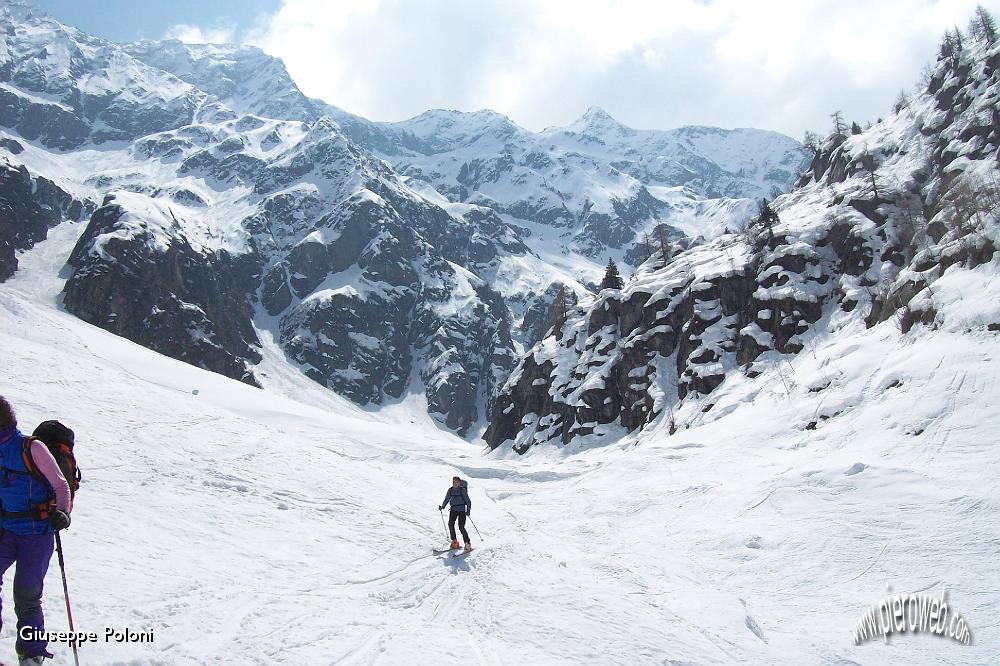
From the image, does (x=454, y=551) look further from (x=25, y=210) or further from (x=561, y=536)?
(x=25, y=210)

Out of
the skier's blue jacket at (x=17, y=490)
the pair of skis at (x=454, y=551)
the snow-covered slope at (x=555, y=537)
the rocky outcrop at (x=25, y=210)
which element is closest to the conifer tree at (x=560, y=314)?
the snow-covered slope at (x=555, y=537)

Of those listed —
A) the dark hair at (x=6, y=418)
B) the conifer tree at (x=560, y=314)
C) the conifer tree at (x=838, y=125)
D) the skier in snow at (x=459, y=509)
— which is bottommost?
the skier in snow at (x=459, y=509)

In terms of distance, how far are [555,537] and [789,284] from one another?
3753 centimetres

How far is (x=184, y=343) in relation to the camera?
131m

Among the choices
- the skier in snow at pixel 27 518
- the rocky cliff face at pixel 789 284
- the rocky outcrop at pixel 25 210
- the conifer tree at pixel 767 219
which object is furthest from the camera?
the rocky outcrop at pixel 25 210

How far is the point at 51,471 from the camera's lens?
5734 millimetres

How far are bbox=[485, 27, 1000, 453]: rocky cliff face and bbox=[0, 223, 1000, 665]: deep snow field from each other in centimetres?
926

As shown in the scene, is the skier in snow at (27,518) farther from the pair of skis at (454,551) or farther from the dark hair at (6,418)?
the pair of skis at (454,551)

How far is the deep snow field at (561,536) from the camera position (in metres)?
8.32

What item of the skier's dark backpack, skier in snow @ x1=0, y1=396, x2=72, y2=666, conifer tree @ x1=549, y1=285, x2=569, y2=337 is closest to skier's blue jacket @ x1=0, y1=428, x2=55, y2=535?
skier in snow @ x1=0, y1=396, x2=72, y2=666

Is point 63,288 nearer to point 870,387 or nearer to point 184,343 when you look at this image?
point 184,343

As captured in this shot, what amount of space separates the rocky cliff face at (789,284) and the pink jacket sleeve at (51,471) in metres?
29.4

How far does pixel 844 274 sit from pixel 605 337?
22.0m

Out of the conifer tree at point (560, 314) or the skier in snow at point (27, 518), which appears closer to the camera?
the skier in snow at point (27, 518)
